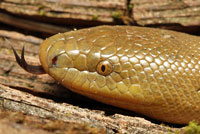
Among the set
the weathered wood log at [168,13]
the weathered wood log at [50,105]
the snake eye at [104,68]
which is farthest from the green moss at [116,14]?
the weathered wood log at [50,105]

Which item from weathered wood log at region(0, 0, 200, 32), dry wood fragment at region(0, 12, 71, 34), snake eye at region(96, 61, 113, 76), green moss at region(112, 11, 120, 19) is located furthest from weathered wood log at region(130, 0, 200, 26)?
snake eye at region(96, 61, 113, 76)

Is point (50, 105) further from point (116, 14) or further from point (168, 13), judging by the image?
point (168, 13)

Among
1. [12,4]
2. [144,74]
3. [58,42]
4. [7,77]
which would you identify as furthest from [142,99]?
[12,4]

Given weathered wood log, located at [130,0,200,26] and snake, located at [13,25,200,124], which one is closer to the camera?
snake, located at [13,25,200,124]

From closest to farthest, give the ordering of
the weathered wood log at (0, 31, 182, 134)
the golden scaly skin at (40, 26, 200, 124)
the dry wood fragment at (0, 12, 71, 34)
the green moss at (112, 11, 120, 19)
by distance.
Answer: the weathered wood log at (0, 31, 182, 134)
the golden scaly skin at (40, 26, 200, 124)
the green moss at (112, 11, 120, 19)
the dry wood fragment at (0, 12, 71, 34)

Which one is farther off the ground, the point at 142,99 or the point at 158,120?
the point at 142,99

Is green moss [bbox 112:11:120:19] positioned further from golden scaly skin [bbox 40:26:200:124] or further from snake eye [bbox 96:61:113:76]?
snake eye [bbox 96:61:113:76]

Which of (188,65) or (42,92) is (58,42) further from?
(188,65)
